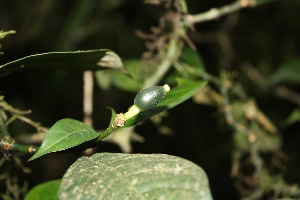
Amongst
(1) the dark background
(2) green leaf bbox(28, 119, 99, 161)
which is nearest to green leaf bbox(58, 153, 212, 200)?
(2) green leaf bbox(28, 119, 99, 161)

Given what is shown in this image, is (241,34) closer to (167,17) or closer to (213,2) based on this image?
(213,2)

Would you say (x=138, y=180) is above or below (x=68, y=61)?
below

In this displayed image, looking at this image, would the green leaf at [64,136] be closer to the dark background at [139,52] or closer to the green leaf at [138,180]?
the green leaf at [138,180]

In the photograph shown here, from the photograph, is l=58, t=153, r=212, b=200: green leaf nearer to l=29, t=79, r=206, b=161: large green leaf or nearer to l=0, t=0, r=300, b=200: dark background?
l=29, t=79, r=206, b=161: large green leaf

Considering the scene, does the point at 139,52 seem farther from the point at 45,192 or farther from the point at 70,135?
the point at 70,135

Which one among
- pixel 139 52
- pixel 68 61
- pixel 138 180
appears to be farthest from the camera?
pixel 139 52

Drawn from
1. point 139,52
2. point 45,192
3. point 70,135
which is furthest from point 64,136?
point 139,52
